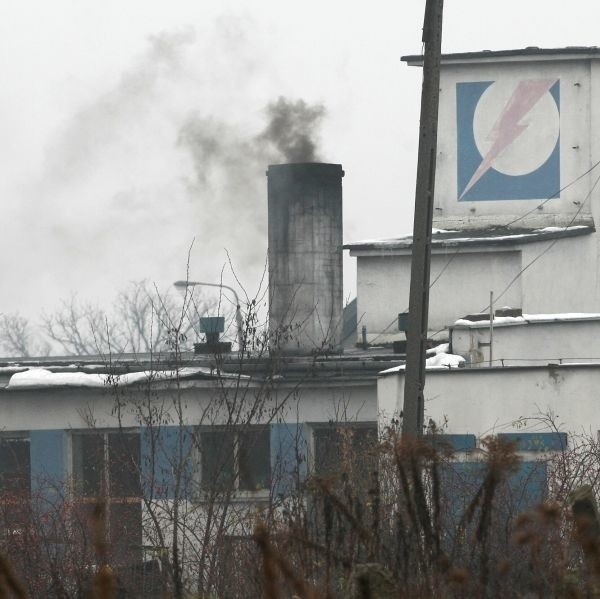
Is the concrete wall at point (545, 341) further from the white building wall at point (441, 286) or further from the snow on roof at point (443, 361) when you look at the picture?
the white building wall at point (441, 286)

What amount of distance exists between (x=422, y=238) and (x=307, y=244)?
15934 millimetres

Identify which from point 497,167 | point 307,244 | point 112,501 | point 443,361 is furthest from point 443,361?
point 497,167

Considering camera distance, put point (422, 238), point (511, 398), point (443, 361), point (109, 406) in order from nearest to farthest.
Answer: point (422, 238)
point (511, 398)
point (443, 361)
point (109, 406)

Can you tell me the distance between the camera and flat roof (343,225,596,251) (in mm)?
31516

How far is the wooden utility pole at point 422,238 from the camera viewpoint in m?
13.4

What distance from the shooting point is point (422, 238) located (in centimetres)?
1344

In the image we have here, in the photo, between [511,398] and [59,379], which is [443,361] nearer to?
[511,398]

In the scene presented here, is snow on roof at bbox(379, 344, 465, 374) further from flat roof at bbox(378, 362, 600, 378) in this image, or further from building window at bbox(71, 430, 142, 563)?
building window at bbox(71, 430, 142, 563)

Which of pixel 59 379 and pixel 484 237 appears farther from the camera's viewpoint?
pixel 484 237

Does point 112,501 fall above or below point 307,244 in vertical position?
below

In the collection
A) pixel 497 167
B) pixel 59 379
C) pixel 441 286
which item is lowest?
pixel 59 379

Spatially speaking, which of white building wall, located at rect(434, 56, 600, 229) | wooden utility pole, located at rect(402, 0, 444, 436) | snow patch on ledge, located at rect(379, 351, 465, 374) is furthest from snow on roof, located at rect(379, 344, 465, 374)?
white building wall, located at rect(434, 56, 600, 229)

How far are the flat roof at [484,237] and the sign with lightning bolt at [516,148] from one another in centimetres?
89

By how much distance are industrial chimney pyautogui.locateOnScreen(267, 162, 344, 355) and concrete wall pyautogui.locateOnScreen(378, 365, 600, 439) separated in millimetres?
7741
